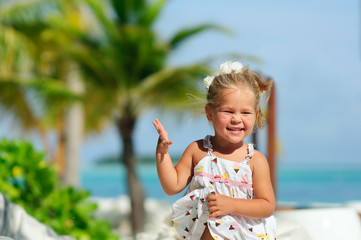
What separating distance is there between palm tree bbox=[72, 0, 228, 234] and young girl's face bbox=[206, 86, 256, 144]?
10.1 metres

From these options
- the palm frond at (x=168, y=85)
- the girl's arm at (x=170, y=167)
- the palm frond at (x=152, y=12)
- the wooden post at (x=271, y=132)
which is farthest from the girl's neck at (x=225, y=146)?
the palm frond at (x=152, y=12)

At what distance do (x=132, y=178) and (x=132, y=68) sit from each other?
2803mm

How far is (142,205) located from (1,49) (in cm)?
589

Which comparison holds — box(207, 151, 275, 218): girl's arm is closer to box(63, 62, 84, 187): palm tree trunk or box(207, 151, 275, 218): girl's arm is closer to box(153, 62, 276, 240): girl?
box(153, 62, 276, 240): girl

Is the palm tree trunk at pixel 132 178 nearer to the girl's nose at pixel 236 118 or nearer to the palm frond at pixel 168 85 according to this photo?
the palm frond at pixel 168 85

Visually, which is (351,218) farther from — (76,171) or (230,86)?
(76,171)

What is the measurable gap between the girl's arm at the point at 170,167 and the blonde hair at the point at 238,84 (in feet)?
0.77

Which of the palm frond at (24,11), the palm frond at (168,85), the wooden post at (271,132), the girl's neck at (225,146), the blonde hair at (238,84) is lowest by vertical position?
Answer: the girl's neck at (225,146)

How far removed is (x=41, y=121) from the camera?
17.1 meters

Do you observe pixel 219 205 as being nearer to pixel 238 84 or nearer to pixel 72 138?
pixel 238 84

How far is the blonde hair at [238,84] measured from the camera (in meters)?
2.21

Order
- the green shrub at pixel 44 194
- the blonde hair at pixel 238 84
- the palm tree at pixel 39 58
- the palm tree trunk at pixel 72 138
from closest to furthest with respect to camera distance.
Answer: the blonde hair at pixel 238 84 < the green shrub at pixel 44 194 < the palm tree at pixel 39 58 < the palm tree trunk at pixel 72 138

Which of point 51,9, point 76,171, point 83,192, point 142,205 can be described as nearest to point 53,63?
point 51,9

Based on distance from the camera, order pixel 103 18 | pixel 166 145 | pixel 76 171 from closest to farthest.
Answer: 1. pixel 166 145
2. pixel 103 18
3. pixel 76 171
